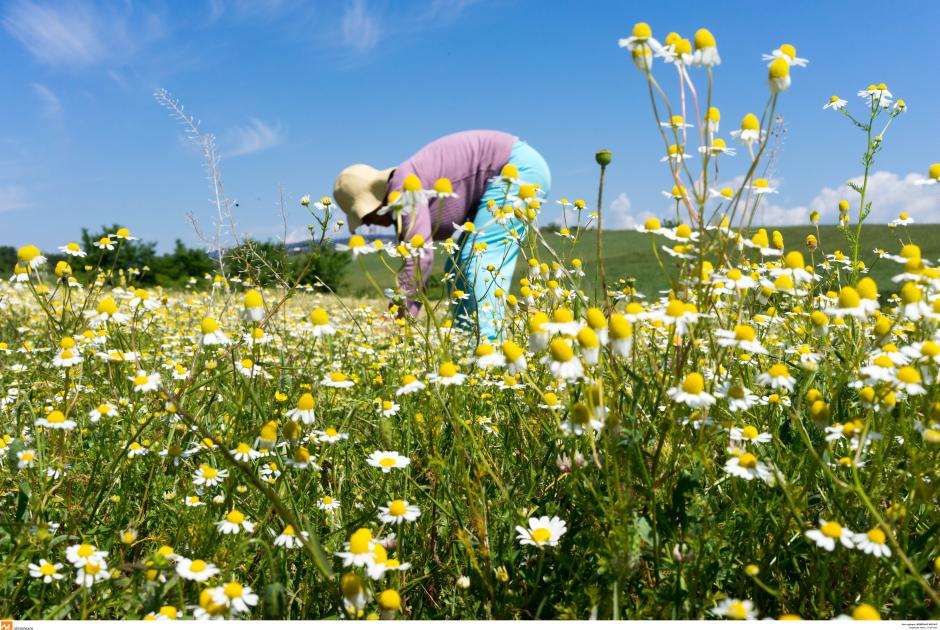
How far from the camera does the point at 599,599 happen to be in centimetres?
150

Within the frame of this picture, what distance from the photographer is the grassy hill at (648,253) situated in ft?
13.1

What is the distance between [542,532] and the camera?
5.26 feet

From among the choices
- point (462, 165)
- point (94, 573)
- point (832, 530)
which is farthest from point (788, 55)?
point (462, 165)

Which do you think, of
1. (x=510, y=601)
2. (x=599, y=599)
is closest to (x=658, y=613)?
(x=599, y=599)

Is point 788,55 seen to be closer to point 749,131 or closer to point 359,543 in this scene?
point 749,131

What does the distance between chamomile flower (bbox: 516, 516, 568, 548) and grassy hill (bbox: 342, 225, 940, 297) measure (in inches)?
31.7

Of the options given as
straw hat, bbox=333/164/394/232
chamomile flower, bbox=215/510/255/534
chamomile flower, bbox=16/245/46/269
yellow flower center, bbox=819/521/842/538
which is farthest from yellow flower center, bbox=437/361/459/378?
straw hat, bbox=333/164/394/232

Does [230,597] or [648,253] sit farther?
[648,253]

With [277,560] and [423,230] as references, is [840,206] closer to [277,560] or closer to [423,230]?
[277,560]

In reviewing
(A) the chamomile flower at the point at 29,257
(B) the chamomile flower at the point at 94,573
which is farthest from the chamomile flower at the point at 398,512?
(A) the chamomile flower at the point at 29,257

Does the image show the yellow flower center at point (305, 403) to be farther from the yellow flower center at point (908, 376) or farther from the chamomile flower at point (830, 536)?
the yellow flower center at point (908, 376)

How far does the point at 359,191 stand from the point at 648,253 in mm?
9187

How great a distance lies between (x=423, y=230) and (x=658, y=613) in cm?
495

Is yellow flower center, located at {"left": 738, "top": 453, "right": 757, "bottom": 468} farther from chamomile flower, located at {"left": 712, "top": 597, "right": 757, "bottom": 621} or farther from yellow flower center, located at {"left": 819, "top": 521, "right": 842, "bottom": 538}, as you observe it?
chamomile flower, located at {"left": 712, "top": 597, "right": 757, "bottom": 621}
